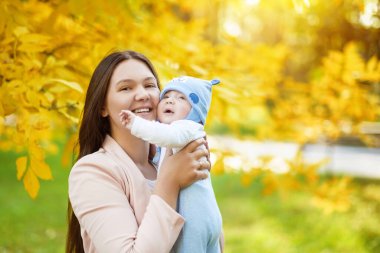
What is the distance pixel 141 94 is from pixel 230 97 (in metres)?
1.04

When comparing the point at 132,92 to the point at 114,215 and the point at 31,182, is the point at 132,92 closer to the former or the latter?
the point at 114,215

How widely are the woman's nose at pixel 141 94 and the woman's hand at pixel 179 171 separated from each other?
9.3 inches

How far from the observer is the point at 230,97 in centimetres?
291

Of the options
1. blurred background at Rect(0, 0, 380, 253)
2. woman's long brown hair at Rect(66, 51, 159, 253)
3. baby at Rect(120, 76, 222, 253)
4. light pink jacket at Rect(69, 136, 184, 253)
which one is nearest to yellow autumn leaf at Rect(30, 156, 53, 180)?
Result: blurred background at Rect(0, 0, 380, 253)

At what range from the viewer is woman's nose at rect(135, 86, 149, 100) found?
1.94 meters

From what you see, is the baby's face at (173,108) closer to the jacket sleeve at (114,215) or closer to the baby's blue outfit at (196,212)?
the baby's blue outfit at (196,212)

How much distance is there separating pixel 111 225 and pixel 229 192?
7.57m

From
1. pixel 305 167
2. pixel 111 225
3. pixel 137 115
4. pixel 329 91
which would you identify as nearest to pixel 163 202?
pixel 111 225

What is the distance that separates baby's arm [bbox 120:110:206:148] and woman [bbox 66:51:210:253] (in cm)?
7

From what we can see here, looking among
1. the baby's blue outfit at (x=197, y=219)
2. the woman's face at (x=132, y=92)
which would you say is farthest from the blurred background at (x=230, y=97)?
the baby's blue outfit at (x=197, y=219)

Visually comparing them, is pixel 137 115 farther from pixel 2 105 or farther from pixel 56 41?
pixel 56 41

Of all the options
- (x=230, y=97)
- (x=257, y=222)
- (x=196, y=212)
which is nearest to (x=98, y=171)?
(x=196, y=212)

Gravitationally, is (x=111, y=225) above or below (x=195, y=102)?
below

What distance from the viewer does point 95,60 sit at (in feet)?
9.46
